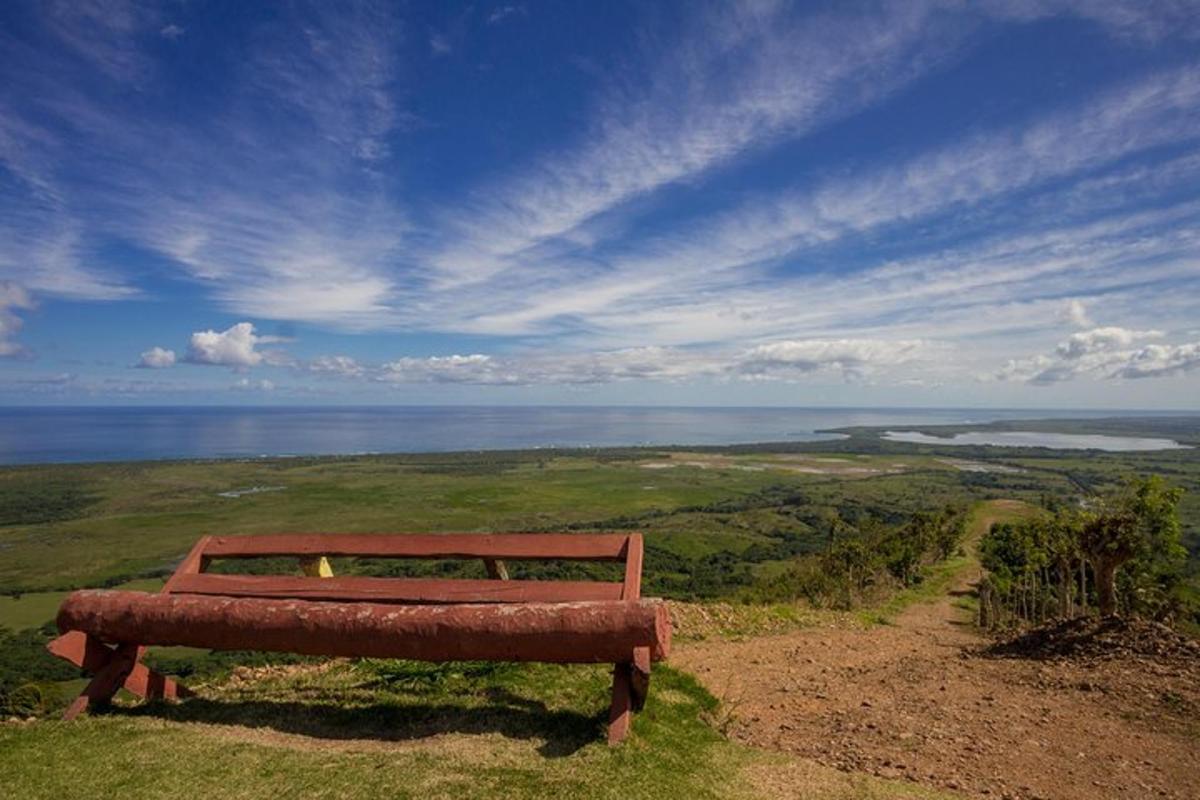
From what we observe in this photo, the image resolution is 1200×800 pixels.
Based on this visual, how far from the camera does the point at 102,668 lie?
556cm

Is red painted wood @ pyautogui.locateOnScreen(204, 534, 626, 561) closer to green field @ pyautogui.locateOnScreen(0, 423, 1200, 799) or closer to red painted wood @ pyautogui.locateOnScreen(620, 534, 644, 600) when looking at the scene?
red painted wood @ pyautogui.locateOnScreen(620, 534, 644, 600)

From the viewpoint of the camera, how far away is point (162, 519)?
87.6 metres

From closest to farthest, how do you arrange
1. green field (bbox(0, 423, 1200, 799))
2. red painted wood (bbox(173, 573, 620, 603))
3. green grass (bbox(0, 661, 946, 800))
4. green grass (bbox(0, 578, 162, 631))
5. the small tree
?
green grass (bbox(0, 661, 946, 800)), green field (bbox(0, 423, 1200, 799)), red painted wood (bbox(173, 573, 620, 603)), the small tree, green grass (bbox(0, 578, 162, 631))

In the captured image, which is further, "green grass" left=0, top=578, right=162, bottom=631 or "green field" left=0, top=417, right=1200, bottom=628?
"green field" left=0, top=417, right=1200, bottom=628

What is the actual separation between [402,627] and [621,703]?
1.79m

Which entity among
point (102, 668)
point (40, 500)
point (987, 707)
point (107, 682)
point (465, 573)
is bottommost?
point (40, 500)

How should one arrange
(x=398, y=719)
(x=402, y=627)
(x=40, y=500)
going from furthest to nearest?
(x=40, y=500) → (x=398, y=719) → (x=402, y=627)

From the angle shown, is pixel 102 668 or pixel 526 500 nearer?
pixel 102 668

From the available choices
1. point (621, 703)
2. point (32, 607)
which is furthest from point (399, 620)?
point (32, 607)

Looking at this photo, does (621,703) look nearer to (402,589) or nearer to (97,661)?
(402,589)

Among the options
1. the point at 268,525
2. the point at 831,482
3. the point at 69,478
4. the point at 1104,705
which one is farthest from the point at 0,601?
the point at 831,482

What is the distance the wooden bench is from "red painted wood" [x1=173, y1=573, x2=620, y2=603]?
0.04ft

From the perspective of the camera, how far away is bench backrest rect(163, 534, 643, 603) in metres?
5.56

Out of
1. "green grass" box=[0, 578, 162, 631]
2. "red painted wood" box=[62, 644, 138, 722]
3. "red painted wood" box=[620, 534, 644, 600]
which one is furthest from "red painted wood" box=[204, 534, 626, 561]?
"green grass" box=[0, 578, 162, 631]
